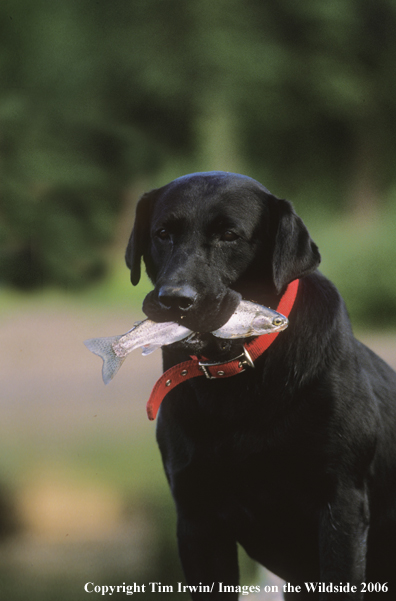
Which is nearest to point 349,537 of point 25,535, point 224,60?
point 25,535

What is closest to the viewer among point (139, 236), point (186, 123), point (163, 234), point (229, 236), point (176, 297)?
point (176, 297)

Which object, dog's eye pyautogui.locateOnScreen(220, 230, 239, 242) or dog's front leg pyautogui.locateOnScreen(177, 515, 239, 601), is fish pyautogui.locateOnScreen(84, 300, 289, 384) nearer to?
dog's eye pyautogui.locateOnScreen(220, 230, 239, 242)

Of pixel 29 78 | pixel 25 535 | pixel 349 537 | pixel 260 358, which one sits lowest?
pixel 25 535

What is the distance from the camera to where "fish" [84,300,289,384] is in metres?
1.64

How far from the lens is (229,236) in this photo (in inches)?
73.4

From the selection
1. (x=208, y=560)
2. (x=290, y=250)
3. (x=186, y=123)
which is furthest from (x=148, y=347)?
(x=186, y=123)

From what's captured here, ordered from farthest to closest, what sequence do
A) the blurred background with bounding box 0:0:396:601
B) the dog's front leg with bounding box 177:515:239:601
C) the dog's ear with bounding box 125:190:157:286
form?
the blurred background with bounding box 0:0:396:601
the dog's ear with bounding box 125:190:157:286
the dog's front leg with bounding box 177:515:239:601

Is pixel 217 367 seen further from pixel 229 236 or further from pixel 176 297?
Answer: pixel 229 236

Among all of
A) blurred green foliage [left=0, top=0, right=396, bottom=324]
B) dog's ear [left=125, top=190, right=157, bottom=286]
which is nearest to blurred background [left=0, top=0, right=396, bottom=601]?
blurred green foliage [left=0, top=0, right=396, bottom=324]

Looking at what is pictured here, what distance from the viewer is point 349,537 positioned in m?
1.76

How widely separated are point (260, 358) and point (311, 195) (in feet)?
31.1

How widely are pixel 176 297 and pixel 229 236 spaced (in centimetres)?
34

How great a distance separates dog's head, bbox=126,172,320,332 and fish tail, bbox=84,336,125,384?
132 millimetres

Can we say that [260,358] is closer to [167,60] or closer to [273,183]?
[273,183]
